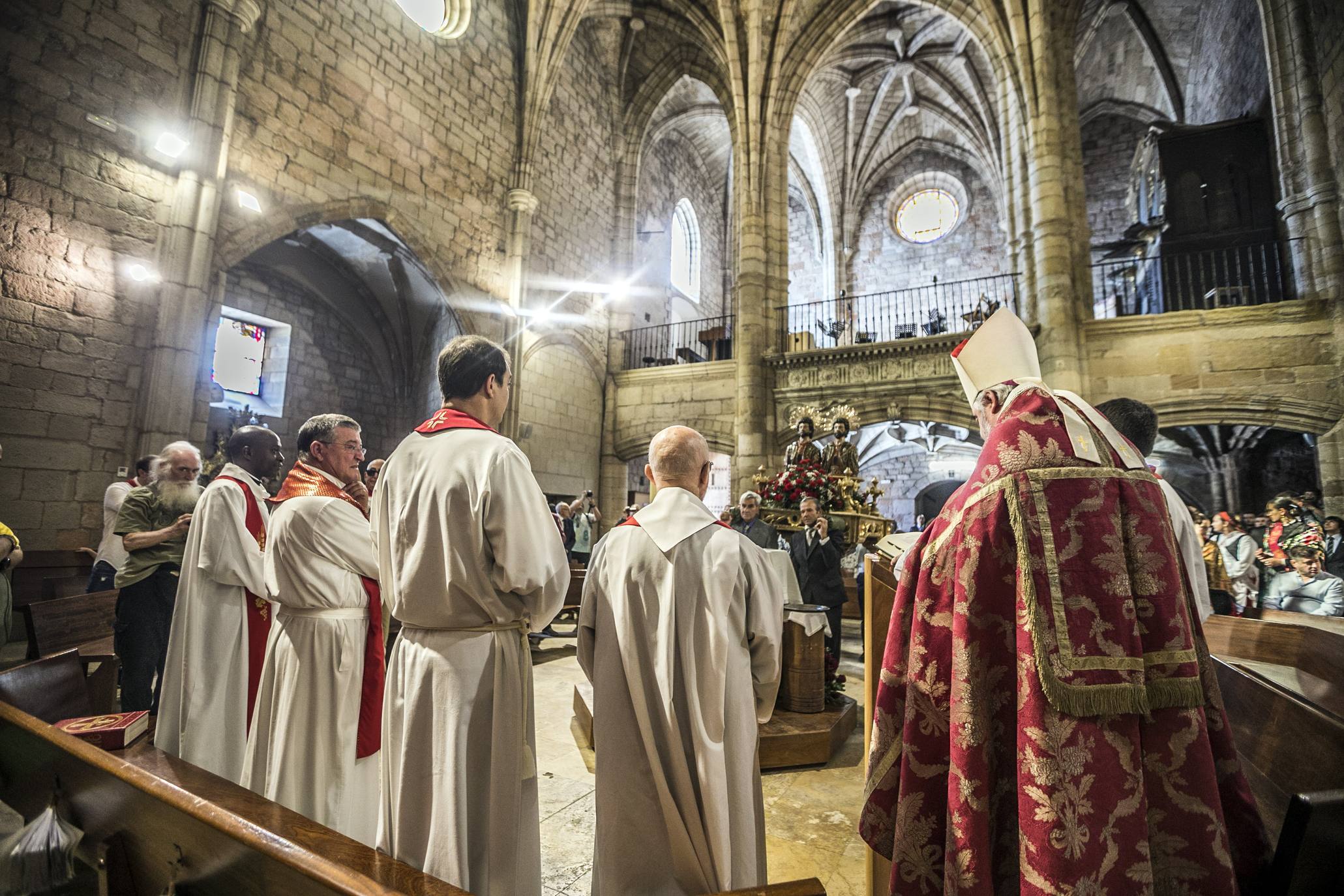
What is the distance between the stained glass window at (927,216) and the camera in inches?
747

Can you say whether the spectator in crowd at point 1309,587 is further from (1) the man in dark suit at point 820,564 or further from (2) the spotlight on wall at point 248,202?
(2) the spotlight on wall at point 248,202

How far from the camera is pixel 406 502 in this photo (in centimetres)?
180

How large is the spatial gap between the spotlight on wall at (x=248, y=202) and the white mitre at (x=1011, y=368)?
835 cm

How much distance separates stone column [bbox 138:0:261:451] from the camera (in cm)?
629

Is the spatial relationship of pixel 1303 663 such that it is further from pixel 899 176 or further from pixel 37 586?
pixel 899 176

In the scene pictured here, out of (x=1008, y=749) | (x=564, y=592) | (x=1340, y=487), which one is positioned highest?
(x=1340, y=487)

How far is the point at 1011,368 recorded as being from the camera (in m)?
1.59

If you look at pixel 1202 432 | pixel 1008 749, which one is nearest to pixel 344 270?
pixel 1008 749

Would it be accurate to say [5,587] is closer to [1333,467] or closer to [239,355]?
[239,355]

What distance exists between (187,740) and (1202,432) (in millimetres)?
15879

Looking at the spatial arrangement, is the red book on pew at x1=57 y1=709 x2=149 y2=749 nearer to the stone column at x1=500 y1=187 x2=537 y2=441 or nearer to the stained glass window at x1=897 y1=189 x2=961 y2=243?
the stone column at x1=500 y1=187 x2=537 y2=441

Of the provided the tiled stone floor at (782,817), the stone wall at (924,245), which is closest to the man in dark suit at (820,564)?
the tiled stone floor at (782,817)

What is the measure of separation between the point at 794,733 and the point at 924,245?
61.1 feet

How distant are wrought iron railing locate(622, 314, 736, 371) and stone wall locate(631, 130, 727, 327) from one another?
0.40 m
